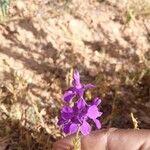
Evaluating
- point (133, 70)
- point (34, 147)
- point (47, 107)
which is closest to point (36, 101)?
point (47, 107)

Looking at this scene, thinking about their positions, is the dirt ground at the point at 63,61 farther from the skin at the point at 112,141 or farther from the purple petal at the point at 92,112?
the purple petal at the point at 92,112

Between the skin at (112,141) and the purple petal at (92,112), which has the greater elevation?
the purple petal at (92,112)

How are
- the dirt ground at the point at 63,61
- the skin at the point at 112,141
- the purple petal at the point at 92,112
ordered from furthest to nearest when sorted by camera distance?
the dirt ground at the point at 63,61 → the skin at the point at 112,141 → the purple petal at the point at 92,112

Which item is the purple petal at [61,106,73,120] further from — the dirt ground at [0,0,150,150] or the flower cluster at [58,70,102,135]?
the dirt ground at [0,0,150,150]

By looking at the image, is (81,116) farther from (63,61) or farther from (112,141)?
(63,61)

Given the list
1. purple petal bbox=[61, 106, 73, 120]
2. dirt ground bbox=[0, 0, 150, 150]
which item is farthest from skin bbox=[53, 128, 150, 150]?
dirt ground bbox=[0, 0, 150, 150]

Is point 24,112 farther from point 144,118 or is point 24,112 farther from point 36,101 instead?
point 144,118

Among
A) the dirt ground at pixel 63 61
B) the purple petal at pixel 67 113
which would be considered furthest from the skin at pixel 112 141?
the dirt ground at pixel 63 61
